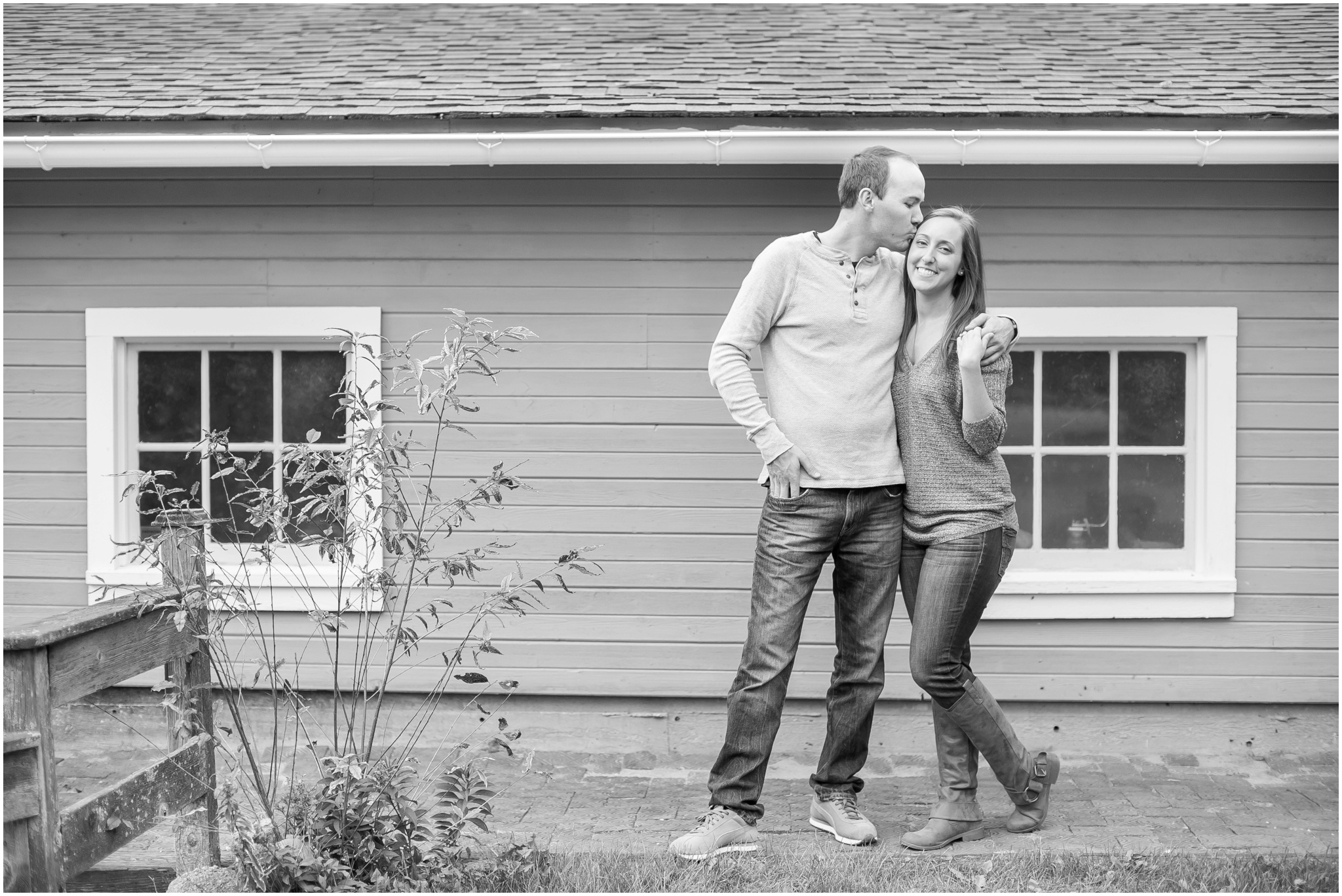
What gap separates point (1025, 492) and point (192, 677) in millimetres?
3240

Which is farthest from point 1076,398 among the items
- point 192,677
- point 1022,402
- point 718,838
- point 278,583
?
point 192,677

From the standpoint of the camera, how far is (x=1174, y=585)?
15.1 feet

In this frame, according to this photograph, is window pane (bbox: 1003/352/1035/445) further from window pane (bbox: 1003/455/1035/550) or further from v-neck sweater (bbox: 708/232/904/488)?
v-neck sweater (bbox: 708/232/904/488)

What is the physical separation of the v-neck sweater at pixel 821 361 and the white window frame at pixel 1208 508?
4.87ft

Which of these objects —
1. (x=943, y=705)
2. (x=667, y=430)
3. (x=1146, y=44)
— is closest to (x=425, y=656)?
(x=667, y=430)

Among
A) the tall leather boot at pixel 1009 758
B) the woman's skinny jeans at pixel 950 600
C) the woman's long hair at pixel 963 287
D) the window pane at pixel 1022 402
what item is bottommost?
the tall leather boot at pixel 1009 758

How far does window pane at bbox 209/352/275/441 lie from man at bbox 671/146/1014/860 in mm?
2363

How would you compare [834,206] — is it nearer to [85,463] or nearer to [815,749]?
[815,749]

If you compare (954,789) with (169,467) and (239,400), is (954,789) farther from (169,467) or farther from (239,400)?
(169,467)

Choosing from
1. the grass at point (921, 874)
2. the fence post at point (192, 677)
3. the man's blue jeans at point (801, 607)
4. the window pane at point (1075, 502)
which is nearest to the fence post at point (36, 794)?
the fence post at point (192, 677)

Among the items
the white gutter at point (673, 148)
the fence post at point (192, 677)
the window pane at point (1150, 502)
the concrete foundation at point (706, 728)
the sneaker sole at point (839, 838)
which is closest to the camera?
the fence post at point (192, 677)

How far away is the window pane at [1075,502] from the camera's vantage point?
189 inches

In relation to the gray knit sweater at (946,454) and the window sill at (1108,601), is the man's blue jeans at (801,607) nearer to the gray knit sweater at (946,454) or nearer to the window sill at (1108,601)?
the gray knit sweater at (946,454)

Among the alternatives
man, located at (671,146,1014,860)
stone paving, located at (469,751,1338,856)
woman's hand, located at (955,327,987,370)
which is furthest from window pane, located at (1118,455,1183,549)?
woman's hand, located at (955,327,987,370)
